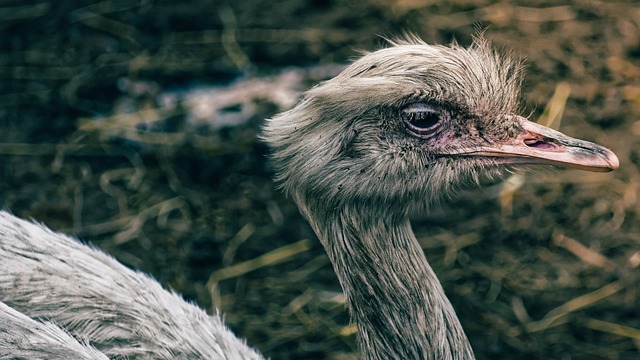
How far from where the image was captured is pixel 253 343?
2881mm

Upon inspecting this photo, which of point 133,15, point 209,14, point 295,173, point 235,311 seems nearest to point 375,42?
point 209,14

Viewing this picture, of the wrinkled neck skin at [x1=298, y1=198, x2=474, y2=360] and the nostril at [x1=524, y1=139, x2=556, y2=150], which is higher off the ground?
the nostril at [x1=524, y1=139, x2=556, y2=150]

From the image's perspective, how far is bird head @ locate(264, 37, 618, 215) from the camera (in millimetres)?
1927

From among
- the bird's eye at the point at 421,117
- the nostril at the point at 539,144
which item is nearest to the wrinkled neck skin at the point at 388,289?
the bird's eye at the point at 421,117

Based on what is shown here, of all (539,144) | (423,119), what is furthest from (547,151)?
(423,119)

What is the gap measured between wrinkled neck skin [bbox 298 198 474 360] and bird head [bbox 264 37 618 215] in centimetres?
5

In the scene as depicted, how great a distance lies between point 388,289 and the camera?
196cm

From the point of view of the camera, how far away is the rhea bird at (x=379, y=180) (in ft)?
6.34

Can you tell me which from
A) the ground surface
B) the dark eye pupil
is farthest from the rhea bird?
the ground surface

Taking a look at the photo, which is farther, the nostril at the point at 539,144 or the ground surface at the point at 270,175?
the ground surface at the point at 270,175

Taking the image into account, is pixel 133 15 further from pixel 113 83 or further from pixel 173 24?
pixel 113 83

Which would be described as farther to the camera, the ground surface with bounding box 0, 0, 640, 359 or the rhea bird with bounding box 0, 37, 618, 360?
the ground surface with bounding box 0, 0, 640, 359

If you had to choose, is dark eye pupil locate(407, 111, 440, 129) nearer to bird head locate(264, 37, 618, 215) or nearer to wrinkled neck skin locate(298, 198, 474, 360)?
bird head locate(264, 37, 618, 215)

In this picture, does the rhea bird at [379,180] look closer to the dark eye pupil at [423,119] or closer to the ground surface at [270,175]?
the dark eye pupil at [423,119]
